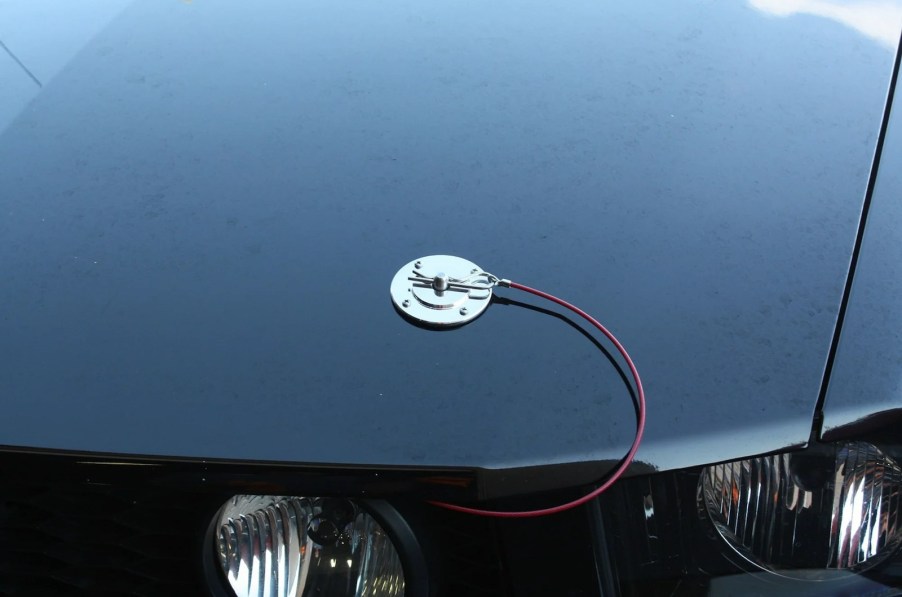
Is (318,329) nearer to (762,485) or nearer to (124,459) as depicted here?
(124,459)

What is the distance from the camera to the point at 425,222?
114 cm

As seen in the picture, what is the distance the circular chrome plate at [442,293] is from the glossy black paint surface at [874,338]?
0.40 meters

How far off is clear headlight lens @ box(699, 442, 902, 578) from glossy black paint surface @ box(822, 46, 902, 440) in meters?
0.04

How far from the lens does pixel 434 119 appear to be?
1305 millimetres

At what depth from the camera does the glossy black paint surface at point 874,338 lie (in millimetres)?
957

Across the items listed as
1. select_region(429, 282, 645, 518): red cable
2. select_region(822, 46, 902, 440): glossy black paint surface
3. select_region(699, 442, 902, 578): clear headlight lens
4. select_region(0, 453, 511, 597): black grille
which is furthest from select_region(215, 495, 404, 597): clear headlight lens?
select_region(822, 46, 902, 440): glossy black paint surface

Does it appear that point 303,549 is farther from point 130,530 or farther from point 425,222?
point 425,222

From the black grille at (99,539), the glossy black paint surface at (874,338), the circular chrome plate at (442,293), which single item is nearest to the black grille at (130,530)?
the black grille at (99,539)

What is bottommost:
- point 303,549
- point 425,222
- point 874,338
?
point 303,549

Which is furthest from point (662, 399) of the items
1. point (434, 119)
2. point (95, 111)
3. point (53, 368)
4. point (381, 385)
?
point (95, 111)

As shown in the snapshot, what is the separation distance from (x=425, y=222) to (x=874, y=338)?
56 centimetres

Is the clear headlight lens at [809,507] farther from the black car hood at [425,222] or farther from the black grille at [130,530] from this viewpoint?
the black grille at [130,530]

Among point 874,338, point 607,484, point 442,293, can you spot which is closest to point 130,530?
point 442,293

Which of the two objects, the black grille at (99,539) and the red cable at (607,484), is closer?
the red cable at (607,484)
